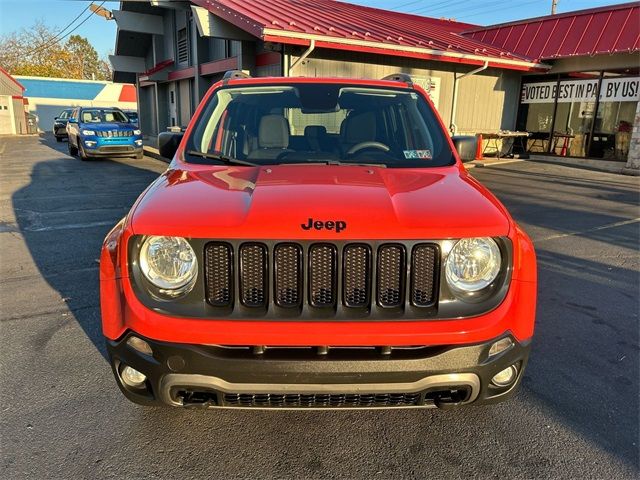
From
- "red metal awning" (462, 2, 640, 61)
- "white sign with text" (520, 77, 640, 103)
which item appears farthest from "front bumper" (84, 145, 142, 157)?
"white sign with text" (520, 77, 640, 103)

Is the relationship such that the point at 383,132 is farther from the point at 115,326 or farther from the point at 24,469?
the point at 24,469

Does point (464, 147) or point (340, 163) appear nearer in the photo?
point (340, 163)

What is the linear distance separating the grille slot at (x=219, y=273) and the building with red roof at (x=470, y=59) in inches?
394

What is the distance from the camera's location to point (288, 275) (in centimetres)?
208

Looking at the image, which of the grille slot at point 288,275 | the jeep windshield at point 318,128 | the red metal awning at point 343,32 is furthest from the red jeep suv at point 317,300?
the red metal awning at point 343,32

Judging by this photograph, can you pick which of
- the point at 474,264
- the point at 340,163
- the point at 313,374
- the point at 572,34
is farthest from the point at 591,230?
the point at 572,34

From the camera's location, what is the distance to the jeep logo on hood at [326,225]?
79.7 inches

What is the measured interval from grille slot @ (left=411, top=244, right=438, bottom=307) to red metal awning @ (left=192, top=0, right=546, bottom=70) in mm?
10036

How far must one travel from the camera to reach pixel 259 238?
202 centimetres

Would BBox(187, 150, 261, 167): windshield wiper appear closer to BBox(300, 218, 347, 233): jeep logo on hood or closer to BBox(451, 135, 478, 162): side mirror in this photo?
BBox(300, 218, 347, 233): jeep logo on hood

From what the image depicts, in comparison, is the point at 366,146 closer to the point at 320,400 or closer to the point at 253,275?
the point at 253,275

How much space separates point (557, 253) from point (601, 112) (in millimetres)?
12090

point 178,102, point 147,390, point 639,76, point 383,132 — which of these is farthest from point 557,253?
point 178,102

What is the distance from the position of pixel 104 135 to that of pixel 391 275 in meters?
15.9
